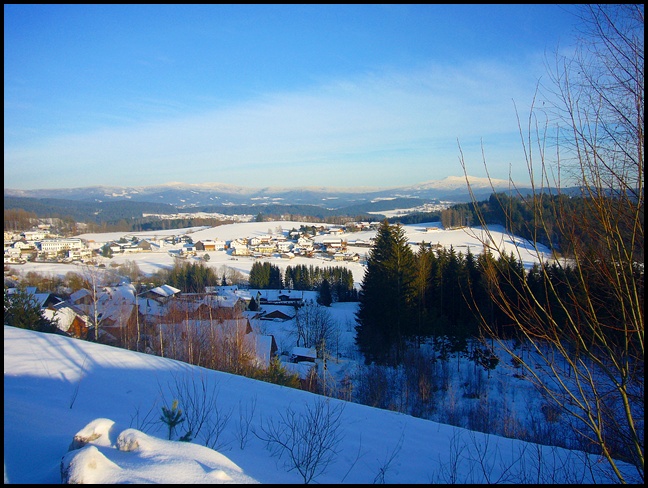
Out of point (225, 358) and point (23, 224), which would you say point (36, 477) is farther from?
point (23, 224)

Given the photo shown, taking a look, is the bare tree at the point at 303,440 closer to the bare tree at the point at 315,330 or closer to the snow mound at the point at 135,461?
the snow mound at the point at 135,461

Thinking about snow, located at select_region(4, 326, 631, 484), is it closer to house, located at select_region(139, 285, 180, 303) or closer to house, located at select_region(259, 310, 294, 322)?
house, located at select_region(139, 285, 180, 303)

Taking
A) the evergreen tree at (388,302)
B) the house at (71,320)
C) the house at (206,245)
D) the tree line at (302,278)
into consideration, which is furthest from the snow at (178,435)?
the house at (206,245)

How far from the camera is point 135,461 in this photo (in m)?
2.30

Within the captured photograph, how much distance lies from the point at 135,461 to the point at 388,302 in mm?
13600

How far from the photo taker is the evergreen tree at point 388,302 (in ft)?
48.8

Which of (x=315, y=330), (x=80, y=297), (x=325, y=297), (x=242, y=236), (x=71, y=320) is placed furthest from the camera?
(x=242, y=236)

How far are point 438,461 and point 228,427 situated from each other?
91.2 inches

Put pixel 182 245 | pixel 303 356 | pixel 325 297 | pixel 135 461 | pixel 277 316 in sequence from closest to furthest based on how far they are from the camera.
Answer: pixel 135 461, pixel 303 356, pixel 277 316, pixel 325 297, pixel 182 245

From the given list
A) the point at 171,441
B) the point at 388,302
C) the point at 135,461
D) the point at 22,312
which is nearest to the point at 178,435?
the point at 171,441

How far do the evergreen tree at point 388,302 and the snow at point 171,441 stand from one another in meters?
9.52

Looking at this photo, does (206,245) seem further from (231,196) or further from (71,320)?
(231,196)

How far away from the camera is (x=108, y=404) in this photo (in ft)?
14.8

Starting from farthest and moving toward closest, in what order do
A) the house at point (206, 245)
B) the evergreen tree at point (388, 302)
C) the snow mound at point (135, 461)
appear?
the house at point (206, 245), the evergreen tree at point (388, 302), the snow mound at point (135, 461)
